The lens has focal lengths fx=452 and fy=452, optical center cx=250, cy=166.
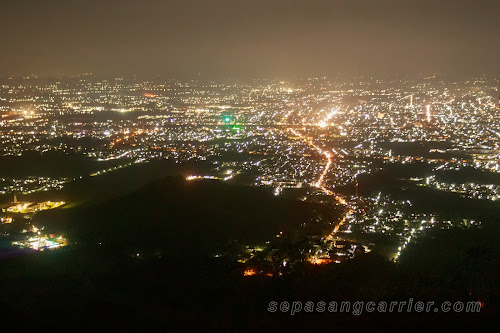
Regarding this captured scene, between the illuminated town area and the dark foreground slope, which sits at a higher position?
the dark foreground slope

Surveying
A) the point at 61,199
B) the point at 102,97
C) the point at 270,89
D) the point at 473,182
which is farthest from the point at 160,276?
the point at 270,89

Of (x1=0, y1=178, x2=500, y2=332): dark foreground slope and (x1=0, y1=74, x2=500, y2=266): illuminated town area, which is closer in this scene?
(x1=0, y1=178, x2=500, y2=332): dark foreground slope

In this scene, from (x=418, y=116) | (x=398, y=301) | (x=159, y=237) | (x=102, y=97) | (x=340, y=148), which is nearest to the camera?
(x=398, y=301)

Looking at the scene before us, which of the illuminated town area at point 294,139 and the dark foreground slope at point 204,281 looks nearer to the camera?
the dark foreground slope at point 204,281

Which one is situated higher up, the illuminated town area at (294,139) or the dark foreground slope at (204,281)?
the dark foreground slope at (204,281)

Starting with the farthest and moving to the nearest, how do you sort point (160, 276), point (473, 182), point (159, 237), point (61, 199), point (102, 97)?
point (102, 97) → point (473, 182) → point (61, 199) → point (159, 237) → point (160, 276)

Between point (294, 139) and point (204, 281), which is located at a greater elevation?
point (204, 281)

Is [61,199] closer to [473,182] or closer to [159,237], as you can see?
[159,237]

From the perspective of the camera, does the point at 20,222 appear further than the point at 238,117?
No
